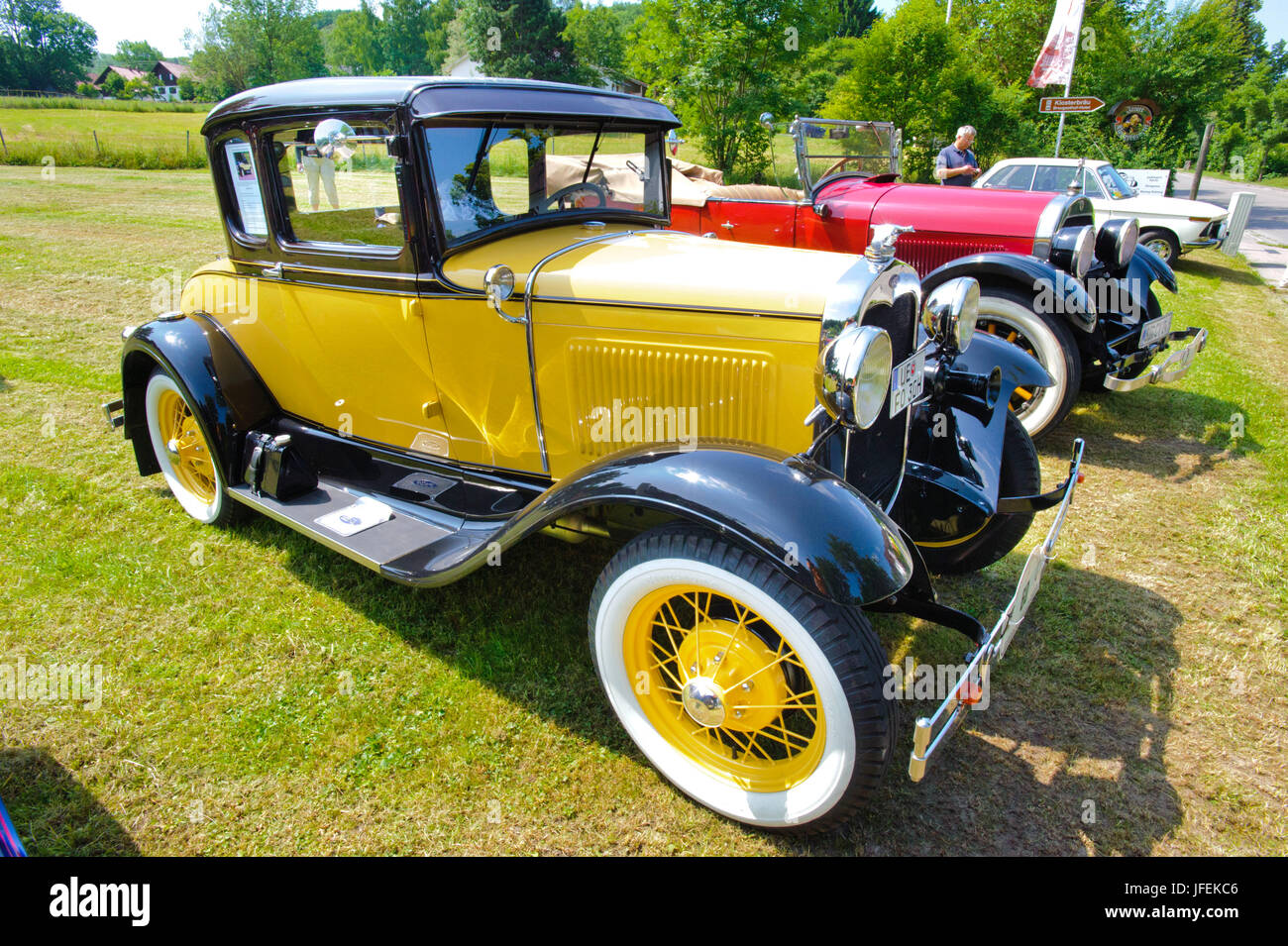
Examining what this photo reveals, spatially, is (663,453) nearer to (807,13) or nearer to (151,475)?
(151,475)

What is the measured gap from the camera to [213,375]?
11.7 ft

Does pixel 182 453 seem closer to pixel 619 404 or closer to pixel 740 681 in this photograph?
pixel 619 404

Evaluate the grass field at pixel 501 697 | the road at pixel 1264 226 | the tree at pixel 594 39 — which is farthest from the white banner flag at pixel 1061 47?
the tree at pixel 594 39

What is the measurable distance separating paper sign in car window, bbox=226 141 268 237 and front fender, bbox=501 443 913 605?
2.23 meters

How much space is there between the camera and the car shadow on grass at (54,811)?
2.26 m

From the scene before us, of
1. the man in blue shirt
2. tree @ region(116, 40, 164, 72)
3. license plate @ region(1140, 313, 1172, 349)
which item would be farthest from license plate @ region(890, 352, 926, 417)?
tree @ region(116, 40, 164, 72)

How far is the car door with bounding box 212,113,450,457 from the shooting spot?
9.73 feet

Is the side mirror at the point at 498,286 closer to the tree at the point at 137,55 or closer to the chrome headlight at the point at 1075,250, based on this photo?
the chrome headlight at the point at 1075,250

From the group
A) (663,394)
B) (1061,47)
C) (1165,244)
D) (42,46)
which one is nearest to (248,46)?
(42,46)

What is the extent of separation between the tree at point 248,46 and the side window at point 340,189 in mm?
63936

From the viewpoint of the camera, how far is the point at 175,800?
242cm

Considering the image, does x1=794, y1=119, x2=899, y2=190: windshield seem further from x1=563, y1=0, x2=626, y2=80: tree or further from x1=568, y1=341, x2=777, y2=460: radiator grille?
x1=563, y1=0, x2=626, y2=80: tree

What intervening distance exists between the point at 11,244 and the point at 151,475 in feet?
32.0

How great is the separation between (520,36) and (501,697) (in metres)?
43.3
